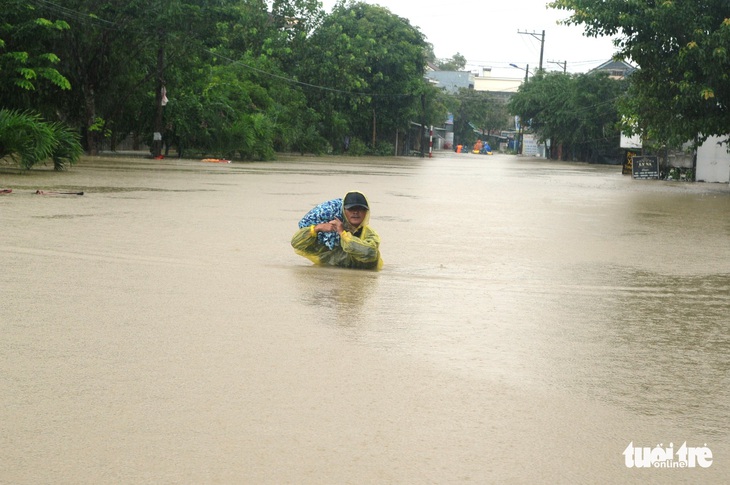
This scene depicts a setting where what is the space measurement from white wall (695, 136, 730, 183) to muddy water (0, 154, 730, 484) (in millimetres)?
25238

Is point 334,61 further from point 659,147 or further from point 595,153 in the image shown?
point 659,147

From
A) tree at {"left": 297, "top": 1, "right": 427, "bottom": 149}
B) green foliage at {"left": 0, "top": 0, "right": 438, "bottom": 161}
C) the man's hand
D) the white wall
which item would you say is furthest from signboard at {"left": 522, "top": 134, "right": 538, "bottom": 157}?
the man's hand

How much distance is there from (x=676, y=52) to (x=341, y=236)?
67.6ft

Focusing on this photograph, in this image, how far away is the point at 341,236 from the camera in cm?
884

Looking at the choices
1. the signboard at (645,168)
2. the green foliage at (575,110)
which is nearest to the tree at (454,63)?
the green foliage at (575,110)

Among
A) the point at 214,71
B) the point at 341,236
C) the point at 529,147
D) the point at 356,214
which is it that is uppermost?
the point at 214,71

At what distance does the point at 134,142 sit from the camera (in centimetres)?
5106

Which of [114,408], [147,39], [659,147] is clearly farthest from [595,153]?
[114,408]

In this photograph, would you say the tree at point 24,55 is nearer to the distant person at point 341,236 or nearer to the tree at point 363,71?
the distant person at point 341,236

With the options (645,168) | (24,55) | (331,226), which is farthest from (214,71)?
(331,226)

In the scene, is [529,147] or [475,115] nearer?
[529,147]

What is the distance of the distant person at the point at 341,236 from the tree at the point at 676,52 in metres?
17.2

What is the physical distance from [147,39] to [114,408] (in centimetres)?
3406

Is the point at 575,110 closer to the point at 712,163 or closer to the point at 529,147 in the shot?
the point at 712,163
